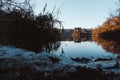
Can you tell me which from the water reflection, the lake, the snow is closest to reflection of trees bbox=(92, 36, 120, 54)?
the lake

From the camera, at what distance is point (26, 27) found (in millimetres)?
9172

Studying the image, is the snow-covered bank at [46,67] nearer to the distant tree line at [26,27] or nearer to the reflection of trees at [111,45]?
the distant tree line at [26,27]

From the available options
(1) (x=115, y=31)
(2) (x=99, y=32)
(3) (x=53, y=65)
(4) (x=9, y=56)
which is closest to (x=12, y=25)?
(4) (x=9, y=56)

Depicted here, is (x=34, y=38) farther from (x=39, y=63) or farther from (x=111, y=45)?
(x=111, y=45)

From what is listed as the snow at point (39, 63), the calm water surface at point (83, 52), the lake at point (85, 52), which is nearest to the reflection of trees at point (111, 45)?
the lake at point (85, 52)

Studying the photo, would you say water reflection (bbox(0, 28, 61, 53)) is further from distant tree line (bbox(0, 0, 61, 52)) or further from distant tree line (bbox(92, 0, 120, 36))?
distant tree line (bbox(92, 0, 120, 36))

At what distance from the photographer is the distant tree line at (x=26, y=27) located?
→ 9133 mm

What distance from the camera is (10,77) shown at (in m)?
5.21

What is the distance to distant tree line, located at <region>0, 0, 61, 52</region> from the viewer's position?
9133 millimetres

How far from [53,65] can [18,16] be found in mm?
3740

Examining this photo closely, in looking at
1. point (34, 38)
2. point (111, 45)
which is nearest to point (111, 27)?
point (111, 45)

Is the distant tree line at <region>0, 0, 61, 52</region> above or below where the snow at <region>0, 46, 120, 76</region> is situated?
above

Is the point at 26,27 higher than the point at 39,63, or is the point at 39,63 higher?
the point at 26,27

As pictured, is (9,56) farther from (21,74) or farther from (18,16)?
(18,16)
